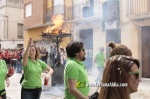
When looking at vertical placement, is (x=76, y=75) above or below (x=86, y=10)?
below

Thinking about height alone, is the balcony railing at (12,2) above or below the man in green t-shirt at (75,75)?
above

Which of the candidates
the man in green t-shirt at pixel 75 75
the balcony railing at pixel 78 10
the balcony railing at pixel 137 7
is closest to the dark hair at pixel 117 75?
the man in green t-shirt at pixel 75 75

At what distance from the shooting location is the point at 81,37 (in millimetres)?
17578

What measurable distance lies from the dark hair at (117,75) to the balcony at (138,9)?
11100mm

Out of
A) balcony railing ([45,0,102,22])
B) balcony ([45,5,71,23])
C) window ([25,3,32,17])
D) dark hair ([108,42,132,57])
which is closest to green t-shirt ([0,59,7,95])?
dark hair ([108,42,132,57])

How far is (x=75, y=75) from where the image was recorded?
294cm

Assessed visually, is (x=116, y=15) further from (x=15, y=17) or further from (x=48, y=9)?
(x=15, y=17)

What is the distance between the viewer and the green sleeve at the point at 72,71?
2938mm

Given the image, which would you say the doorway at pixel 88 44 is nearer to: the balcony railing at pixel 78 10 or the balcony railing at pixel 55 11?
the balcony railing at pixel 78 10

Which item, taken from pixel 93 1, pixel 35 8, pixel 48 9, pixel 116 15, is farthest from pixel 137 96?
pixel 35 8

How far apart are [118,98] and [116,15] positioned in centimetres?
1324

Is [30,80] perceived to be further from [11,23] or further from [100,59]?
[11,23]

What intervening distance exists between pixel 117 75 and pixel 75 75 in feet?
4.54

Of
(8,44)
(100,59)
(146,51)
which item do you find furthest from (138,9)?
(8,44)
